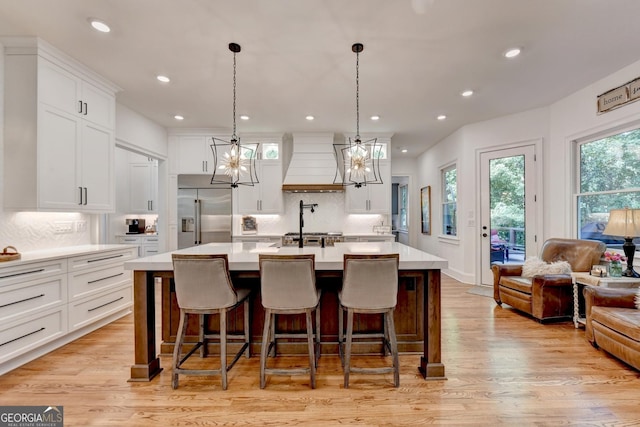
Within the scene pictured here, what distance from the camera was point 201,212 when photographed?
540 cm

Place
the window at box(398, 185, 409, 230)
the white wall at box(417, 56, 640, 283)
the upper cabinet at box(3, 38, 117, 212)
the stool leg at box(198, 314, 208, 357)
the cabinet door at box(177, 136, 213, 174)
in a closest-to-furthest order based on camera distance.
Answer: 1. the stool leg at box(198, 314, 208, 357)
2. the upper cabinet at box(3, 38, 117, 212)
3. the white wall at box(417, 56, 640, 283)
4. the cabinet door at box(177, 136, 213, 174)
5. the window at box(398, 185, 409, 230)

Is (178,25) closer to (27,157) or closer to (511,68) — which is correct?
(27,157)

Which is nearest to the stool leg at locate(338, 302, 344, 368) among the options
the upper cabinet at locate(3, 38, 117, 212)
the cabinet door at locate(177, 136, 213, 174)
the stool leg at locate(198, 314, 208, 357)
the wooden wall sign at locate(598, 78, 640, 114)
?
the stool leg at locate(198, 314, 208, 357)

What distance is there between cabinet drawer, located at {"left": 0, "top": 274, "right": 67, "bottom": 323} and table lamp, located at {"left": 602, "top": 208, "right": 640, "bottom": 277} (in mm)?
5345

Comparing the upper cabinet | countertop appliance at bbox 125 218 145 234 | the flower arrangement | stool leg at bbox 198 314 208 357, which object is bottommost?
stool leg at bbox 198 314 208 357

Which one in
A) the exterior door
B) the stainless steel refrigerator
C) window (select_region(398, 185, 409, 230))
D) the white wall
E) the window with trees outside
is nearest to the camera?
the window with trees outside

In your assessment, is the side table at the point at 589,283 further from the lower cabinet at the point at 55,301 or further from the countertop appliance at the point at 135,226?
the countertop appliance at the point at 135,226

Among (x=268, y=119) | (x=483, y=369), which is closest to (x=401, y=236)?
(x=268, y=119)

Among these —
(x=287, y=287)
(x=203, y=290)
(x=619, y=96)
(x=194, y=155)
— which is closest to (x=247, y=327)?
(x=203, y=290)

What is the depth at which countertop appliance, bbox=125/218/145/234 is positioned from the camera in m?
5.75

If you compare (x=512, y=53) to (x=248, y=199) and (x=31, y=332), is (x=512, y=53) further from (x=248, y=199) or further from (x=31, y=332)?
(x=31, y=332)

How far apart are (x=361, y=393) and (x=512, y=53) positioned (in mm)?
3362

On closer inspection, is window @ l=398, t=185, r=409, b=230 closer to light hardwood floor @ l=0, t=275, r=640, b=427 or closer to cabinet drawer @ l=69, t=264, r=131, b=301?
light hardwood floor @ l=0, t=275, r=640, b=427

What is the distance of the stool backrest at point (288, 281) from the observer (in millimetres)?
2057
